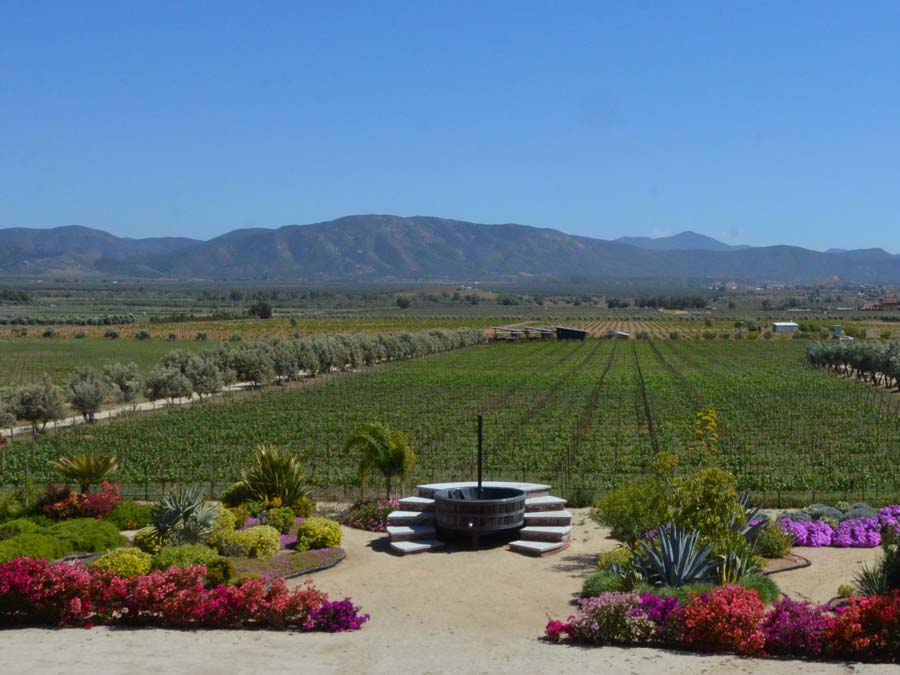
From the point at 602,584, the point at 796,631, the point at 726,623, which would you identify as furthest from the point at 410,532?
the point at 796,631

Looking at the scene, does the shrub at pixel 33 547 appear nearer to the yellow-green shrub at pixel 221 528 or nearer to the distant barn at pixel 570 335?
the yellow-green shrub at pixel 221 528

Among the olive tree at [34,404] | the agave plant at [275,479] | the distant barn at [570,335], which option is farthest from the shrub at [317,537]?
the distant barn at [570,335]

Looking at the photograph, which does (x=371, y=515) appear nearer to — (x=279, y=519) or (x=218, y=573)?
(x=279, y=519)

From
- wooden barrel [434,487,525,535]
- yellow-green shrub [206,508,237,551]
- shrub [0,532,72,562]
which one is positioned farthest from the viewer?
wooden barrel [434,487,525,535]

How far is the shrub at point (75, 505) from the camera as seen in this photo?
22.0m

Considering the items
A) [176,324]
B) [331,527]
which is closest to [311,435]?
[331,527]

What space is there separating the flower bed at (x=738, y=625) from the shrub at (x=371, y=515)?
8.99 meters

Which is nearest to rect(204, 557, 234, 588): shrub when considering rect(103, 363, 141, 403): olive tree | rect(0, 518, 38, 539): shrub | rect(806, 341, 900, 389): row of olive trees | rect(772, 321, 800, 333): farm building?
rect(0, 518, 38, 539): shrub

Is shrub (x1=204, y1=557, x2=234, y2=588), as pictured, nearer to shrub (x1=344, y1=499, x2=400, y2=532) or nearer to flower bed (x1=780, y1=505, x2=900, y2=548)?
shrub (x1=344, y1=499, x2=400, y2=532)

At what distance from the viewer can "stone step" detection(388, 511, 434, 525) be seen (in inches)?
870

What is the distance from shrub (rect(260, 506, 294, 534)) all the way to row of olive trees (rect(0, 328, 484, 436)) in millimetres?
26831

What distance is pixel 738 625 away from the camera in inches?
546

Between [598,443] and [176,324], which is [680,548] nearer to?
[598,443]

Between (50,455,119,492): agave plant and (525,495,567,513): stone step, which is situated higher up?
(50,455,119,492): agave plant
